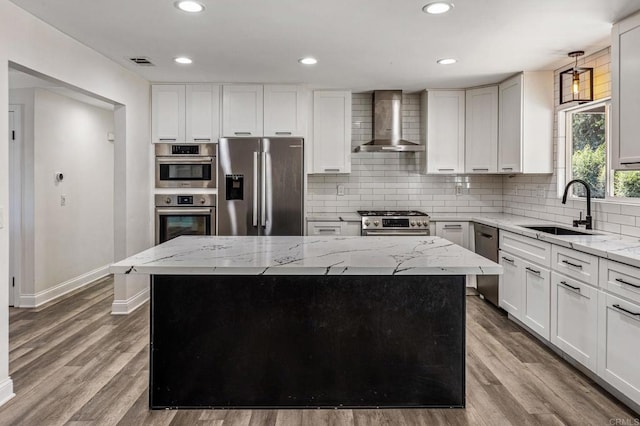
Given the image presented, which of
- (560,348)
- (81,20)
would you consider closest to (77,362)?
(81,20)

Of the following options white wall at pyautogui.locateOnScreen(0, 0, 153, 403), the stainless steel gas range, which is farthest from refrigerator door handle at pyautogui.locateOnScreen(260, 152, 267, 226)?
white wall at pyautogui.locateOnScreen(0, 0, 153, 403)

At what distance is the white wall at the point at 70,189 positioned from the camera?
4797 mm

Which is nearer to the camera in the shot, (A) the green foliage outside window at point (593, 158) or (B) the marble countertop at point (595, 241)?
(B) the marble countertop at point (595, 241)

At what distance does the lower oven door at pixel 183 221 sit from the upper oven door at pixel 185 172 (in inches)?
10.4

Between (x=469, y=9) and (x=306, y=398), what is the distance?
2576mm

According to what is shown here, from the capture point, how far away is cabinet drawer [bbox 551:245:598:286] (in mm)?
2801

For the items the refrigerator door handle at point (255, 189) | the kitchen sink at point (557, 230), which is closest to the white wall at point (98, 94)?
the refrigerator door handle at point (255, 189)

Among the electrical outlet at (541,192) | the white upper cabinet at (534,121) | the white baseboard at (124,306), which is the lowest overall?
the white baseboard at (124,306)

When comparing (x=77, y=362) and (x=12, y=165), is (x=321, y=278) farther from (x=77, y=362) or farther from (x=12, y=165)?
(x=12, y=165)

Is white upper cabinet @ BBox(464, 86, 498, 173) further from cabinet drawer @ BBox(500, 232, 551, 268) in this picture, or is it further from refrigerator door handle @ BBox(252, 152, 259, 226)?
refrigerator door handle @ BBox(252, 152, 259, 226)

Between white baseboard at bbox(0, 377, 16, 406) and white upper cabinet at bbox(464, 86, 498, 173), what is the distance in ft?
15.3

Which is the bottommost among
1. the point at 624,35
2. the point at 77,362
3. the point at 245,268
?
the point at 77,362

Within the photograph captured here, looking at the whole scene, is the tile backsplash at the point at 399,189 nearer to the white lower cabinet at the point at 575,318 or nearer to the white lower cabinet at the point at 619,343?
the white lower cabinet at the point at 575,318

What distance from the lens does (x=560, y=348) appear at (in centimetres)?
320
